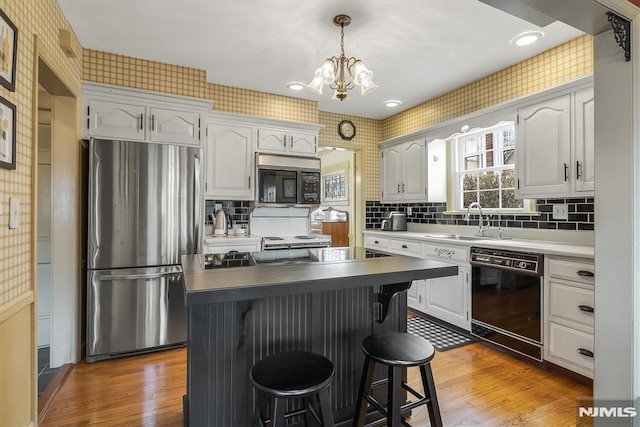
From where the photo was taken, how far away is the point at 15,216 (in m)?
1.58

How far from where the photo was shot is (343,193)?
6.79m

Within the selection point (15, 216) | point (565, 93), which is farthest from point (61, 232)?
point (565, 93)

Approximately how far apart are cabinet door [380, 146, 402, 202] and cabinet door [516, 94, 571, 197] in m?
1.68

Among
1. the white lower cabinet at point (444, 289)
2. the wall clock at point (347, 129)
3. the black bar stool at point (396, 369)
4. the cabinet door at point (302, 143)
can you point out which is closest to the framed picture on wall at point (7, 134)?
the black bar stool at point (396, 369)

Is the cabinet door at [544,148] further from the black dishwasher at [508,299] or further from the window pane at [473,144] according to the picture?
the window pane at [473,144]

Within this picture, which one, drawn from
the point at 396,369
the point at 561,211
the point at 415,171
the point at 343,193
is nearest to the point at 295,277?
the point at 396,369

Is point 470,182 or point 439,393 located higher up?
point 470,182

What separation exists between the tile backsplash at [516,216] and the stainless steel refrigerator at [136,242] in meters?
2.84

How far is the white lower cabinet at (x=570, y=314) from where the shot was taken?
2207 millimetres

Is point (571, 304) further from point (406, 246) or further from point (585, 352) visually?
point (406, 246)

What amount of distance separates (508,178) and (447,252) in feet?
3.53

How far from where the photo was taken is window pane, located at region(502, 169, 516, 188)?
3461 mm

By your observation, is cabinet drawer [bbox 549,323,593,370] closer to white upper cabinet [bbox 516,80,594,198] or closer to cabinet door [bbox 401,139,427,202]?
white upper cabinet [bbox 516,80,594,198]

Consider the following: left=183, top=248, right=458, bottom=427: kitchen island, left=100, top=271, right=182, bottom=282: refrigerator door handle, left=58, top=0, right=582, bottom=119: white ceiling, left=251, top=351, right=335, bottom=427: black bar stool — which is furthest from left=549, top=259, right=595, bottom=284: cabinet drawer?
left=100, top=271, right=182, bottom=282: refrigerator door handle
